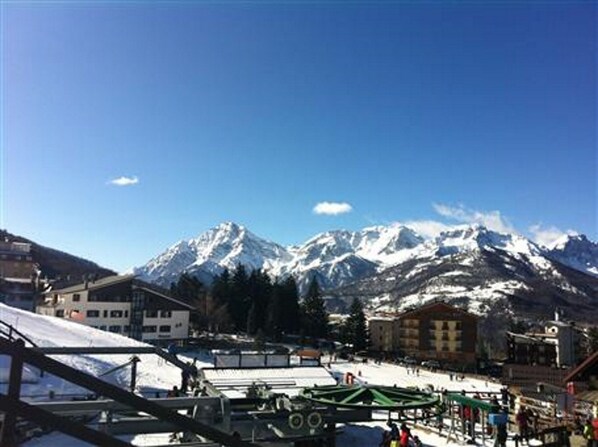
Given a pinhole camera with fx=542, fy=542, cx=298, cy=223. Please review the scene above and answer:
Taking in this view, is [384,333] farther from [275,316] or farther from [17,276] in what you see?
[17,276]

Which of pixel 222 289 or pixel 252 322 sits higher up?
pixel 222 289

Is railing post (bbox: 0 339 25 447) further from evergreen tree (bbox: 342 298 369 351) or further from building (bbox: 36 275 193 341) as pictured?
evergreen tree (bbox: 342 298 369 351)

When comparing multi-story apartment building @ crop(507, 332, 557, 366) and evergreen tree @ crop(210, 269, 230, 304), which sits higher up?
evergreen tree @ crop(210, 269, 230, 304)

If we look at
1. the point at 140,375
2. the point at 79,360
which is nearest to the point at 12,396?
the point at 140,375

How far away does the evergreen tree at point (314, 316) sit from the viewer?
106625 millimetres

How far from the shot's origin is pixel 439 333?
378 ft

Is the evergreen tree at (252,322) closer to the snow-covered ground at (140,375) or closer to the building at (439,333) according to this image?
the snow-covered ground at (140,375)

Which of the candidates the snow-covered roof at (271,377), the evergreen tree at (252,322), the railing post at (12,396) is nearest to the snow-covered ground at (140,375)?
the snow-covered roof at (271,377)

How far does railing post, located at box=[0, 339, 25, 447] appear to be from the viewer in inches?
136

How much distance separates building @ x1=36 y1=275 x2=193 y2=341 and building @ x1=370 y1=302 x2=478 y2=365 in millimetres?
52100

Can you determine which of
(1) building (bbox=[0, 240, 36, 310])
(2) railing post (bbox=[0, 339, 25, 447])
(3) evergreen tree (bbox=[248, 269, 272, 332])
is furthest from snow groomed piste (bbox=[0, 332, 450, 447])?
(1) building (bbox=[0, 240, 36, 310])

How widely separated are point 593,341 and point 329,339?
1999 inches

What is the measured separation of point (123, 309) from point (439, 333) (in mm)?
66221

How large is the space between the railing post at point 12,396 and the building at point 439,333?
114m
